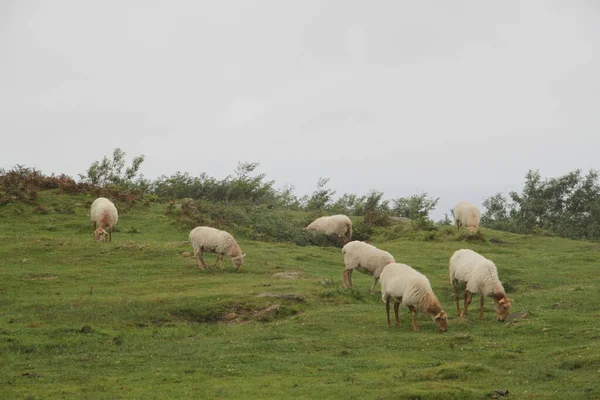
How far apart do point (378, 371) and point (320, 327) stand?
495cm

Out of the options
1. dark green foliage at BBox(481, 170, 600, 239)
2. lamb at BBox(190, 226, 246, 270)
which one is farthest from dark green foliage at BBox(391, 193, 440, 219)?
lamb at BBox(190, 226, 246, 270)

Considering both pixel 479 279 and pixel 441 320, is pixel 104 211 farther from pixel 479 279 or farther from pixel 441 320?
pixel 441 320

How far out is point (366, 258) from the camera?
88.7 ft

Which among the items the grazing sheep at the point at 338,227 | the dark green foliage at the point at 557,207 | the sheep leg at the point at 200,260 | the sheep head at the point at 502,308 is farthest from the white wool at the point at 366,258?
the dark green foliage at the point at 557,207

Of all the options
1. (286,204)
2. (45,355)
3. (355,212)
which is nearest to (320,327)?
(45,355)

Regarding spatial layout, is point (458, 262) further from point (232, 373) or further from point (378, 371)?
point (232, 373)

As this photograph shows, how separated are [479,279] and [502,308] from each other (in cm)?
115

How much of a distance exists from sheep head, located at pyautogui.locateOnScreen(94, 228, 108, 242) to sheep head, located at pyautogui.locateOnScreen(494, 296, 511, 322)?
1852 centimetres

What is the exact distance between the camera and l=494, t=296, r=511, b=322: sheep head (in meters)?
22.1

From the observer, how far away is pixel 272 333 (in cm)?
2127

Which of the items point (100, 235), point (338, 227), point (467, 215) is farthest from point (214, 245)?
point (467, 215)

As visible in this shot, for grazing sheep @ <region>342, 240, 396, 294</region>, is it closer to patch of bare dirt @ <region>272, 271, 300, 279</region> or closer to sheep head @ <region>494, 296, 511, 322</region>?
patch of bare dirt @ <region>272, 271, 300, 279</region>

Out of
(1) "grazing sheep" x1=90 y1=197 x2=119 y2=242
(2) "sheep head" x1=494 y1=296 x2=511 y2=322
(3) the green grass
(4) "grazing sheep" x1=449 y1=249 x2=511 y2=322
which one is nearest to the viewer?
(3) the green grass

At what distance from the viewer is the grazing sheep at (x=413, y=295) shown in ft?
70.0
